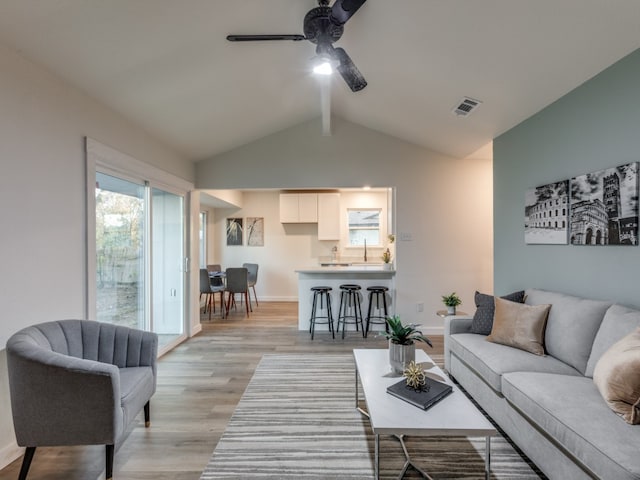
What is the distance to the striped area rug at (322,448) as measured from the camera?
6.06ft

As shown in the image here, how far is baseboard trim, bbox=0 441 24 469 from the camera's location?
1.91 m

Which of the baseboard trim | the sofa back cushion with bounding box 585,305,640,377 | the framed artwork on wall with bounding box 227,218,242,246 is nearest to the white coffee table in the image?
the sofa back cushion with bounding box 585,305,640,377

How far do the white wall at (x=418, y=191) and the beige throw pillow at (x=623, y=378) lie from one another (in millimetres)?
2906

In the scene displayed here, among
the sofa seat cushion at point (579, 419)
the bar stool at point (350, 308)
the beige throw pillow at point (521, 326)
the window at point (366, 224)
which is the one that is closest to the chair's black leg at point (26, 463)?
the sofa seat cushion at point (579, 419)

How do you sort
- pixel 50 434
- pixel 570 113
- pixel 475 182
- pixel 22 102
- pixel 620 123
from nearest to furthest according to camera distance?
pixel 50 434
pixel 22 102
pixel 620 123
pixel 570 113
pixel 475 182

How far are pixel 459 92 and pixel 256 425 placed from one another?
3418 millimetres

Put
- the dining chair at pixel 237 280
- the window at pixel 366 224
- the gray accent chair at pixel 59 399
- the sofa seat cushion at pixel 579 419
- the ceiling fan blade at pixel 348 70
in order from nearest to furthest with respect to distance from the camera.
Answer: the sofa seat cushion at pixel 579 419, the gray accent chair at pixel 59 399, the ceiling fan blade at pixel 348 70, the dining chair at pixel 237 280, the window at pixel 366 224

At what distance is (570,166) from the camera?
2.64 m

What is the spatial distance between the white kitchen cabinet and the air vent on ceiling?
140 inches

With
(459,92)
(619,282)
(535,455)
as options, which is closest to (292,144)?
(459,92)

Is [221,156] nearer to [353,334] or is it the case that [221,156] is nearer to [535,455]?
[353,334]

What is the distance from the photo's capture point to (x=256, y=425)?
7.58ft

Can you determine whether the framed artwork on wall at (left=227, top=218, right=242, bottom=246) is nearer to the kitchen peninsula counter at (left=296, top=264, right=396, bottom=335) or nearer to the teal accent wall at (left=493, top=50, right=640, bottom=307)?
the kitchen peninsula counter at (left=296, top=264, right=396, bottom=335)

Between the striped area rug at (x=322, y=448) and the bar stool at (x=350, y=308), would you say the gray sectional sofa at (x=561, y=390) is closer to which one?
the striped area rug at (x=322, y=448)
